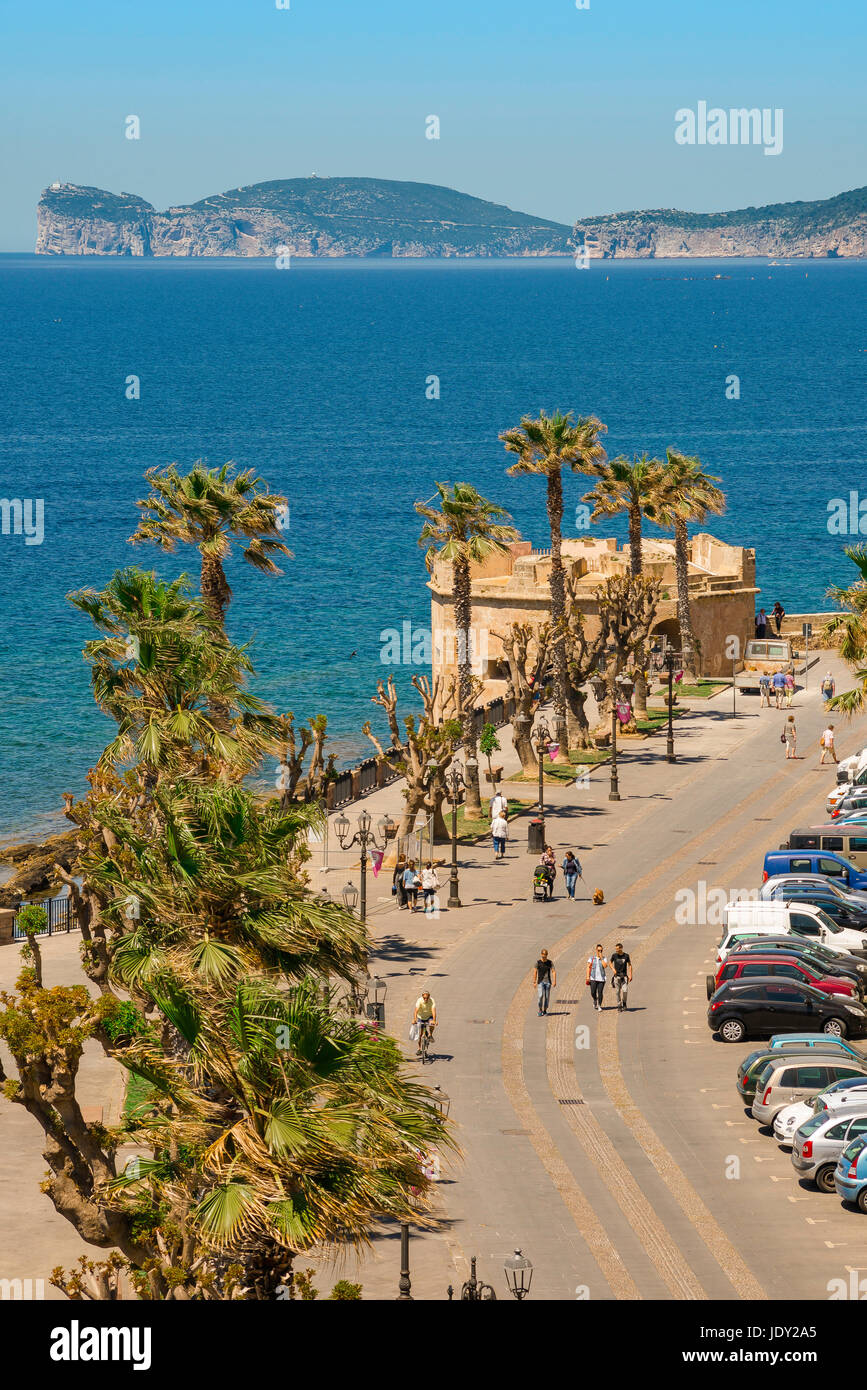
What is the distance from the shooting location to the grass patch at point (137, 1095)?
1917cm

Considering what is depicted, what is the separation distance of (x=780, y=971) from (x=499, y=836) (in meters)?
14.0

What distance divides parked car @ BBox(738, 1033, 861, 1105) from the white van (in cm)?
677

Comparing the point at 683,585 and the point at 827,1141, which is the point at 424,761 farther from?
the point at 683,585

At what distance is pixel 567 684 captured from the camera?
62.0 meters

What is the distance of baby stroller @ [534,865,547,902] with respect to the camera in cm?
4597

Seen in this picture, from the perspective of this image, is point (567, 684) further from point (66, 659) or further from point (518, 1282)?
point (518, 1282)

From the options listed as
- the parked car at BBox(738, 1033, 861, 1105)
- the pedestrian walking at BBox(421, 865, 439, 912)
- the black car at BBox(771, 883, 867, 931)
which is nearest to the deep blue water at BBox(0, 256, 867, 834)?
the pedestrian walking at BBox(421, 865, 439, 912)

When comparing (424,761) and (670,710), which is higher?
(424,761)

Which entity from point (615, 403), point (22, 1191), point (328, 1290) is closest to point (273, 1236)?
point (328, 1290)

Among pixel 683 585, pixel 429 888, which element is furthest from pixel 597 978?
pixel 683 585

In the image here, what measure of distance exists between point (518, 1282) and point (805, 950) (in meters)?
17.1

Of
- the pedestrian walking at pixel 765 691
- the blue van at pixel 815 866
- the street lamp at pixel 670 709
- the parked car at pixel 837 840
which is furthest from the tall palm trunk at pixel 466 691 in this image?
the pedestrian walking at pixel 765 691

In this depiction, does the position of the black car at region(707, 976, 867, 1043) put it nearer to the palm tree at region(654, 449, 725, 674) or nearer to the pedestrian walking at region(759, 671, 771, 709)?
the pedestrian walking at region(759, 671, 771, 709)

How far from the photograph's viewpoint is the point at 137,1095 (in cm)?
2266
